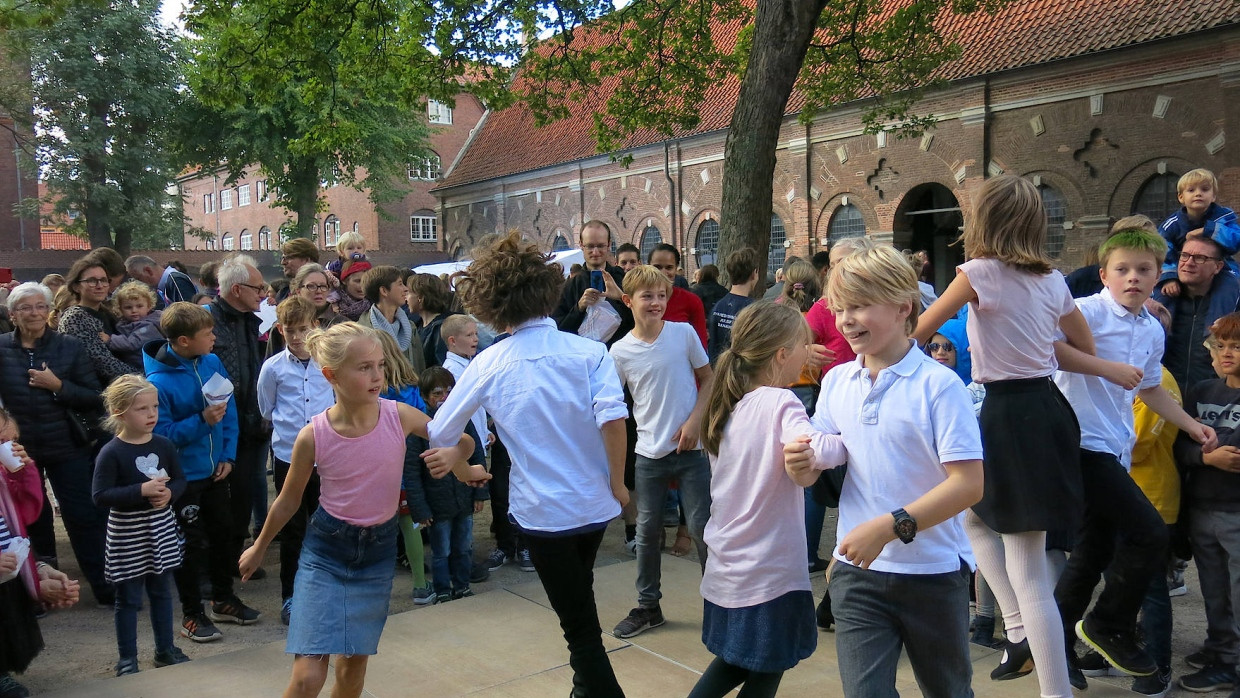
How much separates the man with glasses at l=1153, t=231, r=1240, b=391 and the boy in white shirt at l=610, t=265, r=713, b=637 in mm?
3012

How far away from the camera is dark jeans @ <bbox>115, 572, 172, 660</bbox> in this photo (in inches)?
195

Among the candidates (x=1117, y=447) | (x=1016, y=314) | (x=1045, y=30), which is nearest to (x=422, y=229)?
(x=1045, y=30)

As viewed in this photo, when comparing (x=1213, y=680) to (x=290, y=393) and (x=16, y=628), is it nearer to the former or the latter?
(x=290, y=393)

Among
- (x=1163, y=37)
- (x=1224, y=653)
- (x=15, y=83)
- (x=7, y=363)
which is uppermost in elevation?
(x=15, y=83)

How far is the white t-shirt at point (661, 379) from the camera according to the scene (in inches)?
208

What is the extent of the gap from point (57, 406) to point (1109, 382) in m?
6.10

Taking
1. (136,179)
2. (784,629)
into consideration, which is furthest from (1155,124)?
(136,179)

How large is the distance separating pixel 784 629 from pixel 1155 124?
19.8 meters

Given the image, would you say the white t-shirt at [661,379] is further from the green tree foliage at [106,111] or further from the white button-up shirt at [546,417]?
the green tree foliage at [106,111]

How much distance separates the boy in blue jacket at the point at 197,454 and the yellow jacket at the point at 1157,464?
16.4 ft

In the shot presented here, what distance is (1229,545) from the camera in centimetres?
429

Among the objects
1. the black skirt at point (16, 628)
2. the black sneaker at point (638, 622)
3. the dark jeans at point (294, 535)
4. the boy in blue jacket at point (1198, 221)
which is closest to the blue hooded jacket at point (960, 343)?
the boy in blue jacket at point (1198, 221)

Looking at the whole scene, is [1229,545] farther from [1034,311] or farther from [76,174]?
[76,174]

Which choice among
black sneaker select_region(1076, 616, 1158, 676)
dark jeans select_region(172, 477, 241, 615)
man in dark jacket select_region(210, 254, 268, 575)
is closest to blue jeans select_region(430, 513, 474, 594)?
dark jeans select_region(172, 477, 241, 615)
